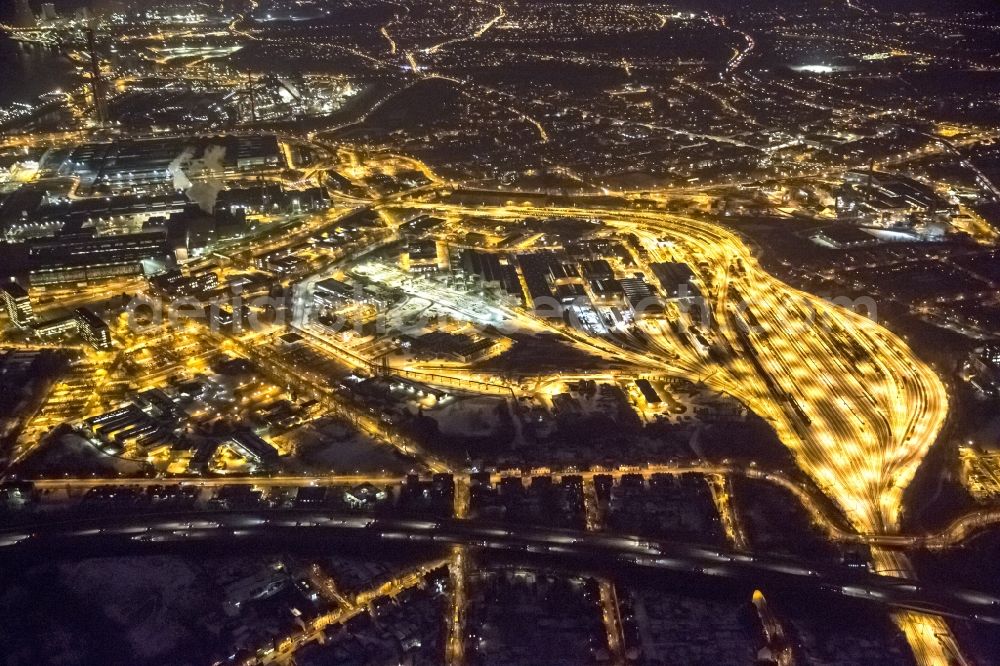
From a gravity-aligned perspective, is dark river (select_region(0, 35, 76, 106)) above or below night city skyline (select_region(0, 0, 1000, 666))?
above

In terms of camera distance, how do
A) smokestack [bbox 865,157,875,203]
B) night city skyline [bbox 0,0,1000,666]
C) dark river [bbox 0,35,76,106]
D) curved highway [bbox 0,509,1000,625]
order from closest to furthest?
night city skyline [bbox 0,0,1000,666]
curved highway [bbox 0,509,1000,625]
smokestack [bbox 865,157,875,203]
dark river [bbox 0,35,76,106]

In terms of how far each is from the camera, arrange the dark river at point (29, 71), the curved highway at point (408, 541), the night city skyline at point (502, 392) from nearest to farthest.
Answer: the night city skyline at point (502, 392), the curved highway at point (408, 541), the dark river at point (29, 71)

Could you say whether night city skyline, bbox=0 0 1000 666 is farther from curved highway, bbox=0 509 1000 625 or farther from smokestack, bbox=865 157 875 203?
smokestack, bbox=865 157 875 203

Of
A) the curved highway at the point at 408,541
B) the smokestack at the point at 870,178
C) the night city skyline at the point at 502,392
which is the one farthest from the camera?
the smokestack at the point at 870,178

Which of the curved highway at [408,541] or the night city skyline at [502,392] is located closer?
the night city skyline at [502,392]

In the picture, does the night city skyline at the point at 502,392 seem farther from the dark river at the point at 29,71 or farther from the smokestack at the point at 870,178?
the dark river at the point at 29,71

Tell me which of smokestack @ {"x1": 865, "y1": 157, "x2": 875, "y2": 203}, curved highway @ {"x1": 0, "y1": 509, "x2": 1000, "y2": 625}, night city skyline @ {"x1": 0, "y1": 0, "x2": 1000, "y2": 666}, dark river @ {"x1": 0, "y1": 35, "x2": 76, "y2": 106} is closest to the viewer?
night city skyline @ {"x1": 0, "y1": 0, "x2": 1000, "y2": 666}

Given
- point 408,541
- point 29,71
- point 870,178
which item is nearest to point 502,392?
point 408,541

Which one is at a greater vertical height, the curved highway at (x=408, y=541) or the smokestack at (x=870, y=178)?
the smokestack at (x=870, y=178)

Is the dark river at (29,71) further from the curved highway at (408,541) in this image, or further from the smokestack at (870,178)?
the smokestack at (870,178)

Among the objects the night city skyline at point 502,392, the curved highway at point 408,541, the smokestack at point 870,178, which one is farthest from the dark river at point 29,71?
the smokestack at point 870,178

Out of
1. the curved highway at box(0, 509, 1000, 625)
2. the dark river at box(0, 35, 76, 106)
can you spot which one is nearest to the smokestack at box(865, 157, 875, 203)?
the curved highway at box(0, 509, 1000, 625)

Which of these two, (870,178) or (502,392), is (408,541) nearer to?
(502,392)
